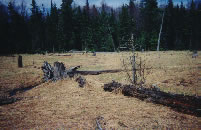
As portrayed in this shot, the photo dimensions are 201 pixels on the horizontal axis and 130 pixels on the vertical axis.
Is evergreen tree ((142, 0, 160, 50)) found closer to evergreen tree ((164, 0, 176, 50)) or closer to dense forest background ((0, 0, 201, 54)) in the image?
dense forest background ((0, 0, 201, 54))

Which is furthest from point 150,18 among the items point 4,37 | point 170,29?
point 4,37

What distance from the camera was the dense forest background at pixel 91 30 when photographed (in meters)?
37.7

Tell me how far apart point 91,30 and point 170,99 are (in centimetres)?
4130

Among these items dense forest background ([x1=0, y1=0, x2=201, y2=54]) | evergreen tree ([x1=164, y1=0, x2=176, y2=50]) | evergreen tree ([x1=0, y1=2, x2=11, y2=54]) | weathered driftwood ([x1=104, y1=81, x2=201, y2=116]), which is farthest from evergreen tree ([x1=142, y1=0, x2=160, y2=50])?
evergreen tree ([x1=0, y1=2, x2=11, y2=54])

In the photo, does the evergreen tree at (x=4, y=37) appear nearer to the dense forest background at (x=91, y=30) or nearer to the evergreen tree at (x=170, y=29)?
the dense forest background at (x=91, y=30)

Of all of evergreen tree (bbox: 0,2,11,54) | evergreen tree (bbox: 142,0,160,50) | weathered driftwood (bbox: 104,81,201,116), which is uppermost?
evergreen tree (bbox: 142,0,160,50)

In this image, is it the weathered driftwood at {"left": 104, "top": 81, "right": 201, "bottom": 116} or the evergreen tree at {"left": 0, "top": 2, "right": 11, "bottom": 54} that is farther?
the evergreen tree at {"left": 0, "top": 2, "right": 11, "bottom": 54}

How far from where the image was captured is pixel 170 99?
16.2 ft

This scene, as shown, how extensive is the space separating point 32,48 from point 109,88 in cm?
3988

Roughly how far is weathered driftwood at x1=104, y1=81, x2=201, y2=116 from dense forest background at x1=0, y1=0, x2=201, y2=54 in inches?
1221

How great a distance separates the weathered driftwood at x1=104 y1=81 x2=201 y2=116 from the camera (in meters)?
4.37

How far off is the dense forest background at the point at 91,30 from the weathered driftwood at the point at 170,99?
102 feet

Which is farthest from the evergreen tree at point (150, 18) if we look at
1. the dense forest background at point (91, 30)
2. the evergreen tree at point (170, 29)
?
the evergreen tree at point (170, 29)

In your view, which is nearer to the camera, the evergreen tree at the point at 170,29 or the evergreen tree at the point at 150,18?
the evergreen tree at the point at 150,18
